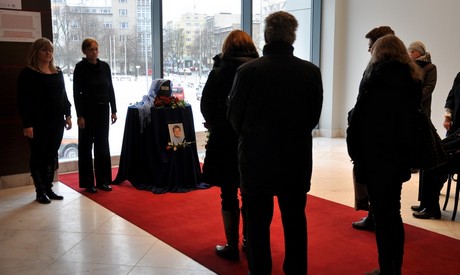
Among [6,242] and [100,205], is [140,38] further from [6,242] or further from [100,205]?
[6,242]

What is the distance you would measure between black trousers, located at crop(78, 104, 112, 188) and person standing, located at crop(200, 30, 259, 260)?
7.47 ft

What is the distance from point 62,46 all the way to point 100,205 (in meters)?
2.47

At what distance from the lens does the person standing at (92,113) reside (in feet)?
15.7

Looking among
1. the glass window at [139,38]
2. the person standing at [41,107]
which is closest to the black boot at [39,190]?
the person standing at [41,107]

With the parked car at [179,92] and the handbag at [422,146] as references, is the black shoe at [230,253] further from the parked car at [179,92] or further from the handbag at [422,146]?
the parked car at [179,92]

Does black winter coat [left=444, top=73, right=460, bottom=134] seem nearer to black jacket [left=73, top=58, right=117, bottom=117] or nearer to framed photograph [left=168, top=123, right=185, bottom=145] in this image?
framed photograph [left=168, top=123, right=185, bottom=145]

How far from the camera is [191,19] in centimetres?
721

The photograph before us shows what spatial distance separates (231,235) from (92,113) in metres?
2.41

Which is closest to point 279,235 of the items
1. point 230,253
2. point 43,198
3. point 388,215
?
point 230,253

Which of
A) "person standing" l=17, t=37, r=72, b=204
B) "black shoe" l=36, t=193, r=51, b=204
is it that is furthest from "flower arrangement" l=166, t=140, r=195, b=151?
"black shoe" l=36, t=193, r=51, b=204

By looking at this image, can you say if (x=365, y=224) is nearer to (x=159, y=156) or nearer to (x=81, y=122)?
(x=159, y=156)

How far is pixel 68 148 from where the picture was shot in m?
6.05

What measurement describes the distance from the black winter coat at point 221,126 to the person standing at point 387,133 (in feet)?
2.33

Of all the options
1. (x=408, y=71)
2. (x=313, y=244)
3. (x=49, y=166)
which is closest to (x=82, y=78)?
(x=49, y=166)
